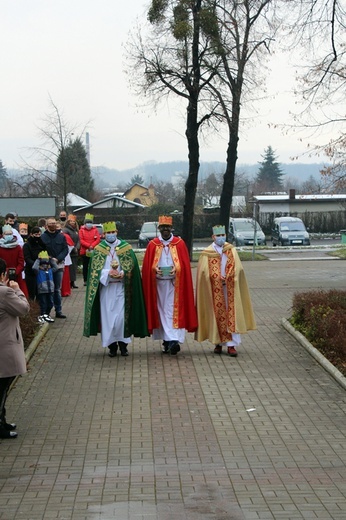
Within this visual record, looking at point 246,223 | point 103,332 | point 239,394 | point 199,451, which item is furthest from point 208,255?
point 246,223

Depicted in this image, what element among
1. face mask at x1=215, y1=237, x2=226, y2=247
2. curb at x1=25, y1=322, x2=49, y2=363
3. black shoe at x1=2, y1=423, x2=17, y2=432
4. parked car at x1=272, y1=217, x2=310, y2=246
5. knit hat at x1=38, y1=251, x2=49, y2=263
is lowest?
parked car at x1=272, y1=217, x2=310, y2=246

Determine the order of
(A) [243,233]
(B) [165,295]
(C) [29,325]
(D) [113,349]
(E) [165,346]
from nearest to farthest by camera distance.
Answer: (B) [165,295] < (D) [113,349] < (E) [165,346] < (C) [29,325] < (A) [243,233]

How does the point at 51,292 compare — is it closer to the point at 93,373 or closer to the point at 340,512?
the point at 93,373

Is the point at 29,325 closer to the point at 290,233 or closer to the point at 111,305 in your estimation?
the point at 111,305

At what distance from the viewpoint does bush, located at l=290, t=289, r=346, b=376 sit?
40.5 ft

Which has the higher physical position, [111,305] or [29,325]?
[111,305]

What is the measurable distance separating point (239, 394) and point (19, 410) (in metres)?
2.49

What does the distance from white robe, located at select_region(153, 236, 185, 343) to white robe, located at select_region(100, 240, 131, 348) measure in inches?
21.1

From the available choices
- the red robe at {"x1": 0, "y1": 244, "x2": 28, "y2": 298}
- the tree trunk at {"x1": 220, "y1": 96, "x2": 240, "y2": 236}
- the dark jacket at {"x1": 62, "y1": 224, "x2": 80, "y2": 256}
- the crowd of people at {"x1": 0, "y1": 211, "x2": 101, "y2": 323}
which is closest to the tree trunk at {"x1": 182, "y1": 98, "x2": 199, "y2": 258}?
the tree trunk at {"x1": 220, "y1": 96, "x2": 240, "y2": 236}

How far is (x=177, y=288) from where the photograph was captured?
12.9 m

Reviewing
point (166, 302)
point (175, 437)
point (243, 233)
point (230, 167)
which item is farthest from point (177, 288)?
point (243, 233)

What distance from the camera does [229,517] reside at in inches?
257

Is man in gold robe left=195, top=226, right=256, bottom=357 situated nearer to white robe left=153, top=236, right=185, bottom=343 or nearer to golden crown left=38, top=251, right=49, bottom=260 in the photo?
white robe left=153, top=236, right=185, bottom=343

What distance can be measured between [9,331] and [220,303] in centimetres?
492
